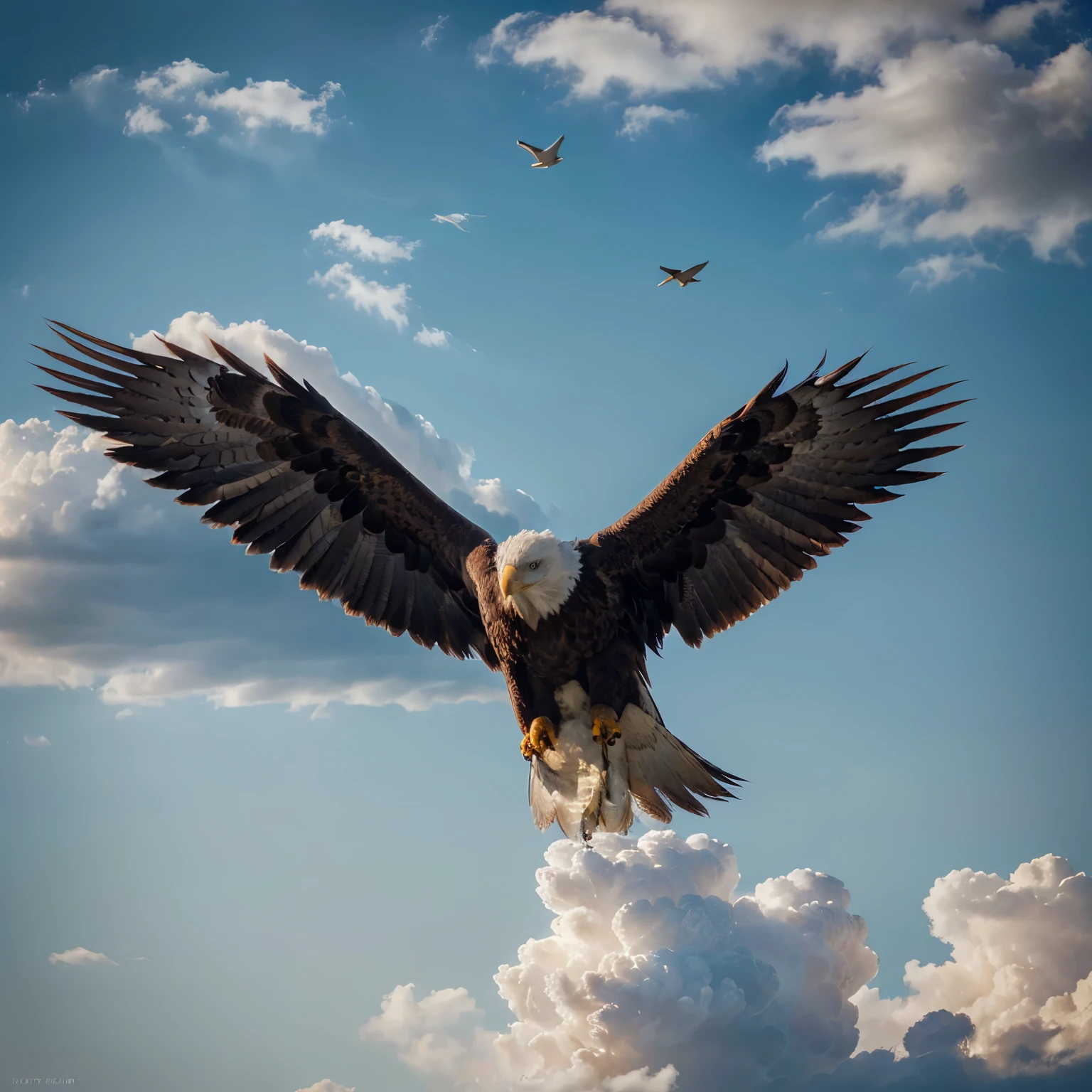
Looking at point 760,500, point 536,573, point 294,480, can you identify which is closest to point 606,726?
point 536,573

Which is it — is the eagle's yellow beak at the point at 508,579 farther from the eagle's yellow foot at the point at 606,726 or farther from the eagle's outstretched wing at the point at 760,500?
the eagle's yellow foot at the point at 606,726

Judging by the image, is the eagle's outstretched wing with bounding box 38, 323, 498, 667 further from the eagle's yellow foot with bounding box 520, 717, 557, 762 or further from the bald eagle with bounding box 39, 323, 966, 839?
the eagle's yellow foot with bounding box 520, 717, 557, 762

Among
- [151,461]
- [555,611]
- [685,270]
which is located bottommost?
[555,611]

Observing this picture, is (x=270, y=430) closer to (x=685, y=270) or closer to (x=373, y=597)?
(x=373, y=597)

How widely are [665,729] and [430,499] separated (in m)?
2.38

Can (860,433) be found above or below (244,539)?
below

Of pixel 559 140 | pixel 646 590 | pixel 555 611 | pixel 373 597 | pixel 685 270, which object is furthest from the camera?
pixel 685 270

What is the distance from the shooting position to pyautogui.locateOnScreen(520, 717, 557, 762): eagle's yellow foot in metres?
6.84

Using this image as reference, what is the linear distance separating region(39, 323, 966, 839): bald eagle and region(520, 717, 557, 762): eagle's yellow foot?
0.04ft

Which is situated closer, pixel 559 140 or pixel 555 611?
pixel 555 611

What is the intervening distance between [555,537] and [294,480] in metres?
2.21

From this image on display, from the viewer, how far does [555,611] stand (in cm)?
651

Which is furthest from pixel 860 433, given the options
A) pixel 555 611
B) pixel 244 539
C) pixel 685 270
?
pixel 244 539

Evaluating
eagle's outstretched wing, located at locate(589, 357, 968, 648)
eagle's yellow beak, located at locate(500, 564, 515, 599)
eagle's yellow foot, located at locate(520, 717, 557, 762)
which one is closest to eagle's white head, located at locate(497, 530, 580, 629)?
eagle's yellow beak, located at locate(500, 564, 515, 599)
